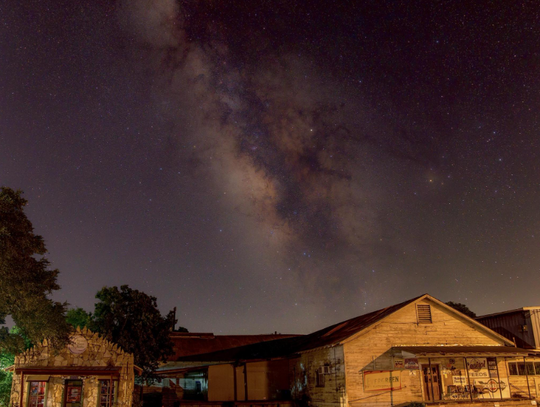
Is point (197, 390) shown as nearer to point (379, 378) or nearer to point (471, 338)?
point (379, 378)

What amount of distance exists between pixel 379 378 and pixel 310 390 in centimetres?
474

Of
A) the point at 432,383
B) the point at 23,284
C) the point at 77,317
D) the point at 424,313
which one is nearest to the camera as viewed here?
the point at 23,284

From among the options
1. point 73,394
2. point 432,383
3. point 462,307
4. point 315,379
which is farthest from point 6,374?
point 462,307

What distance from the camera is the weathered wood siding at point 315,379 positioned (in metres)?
25.7

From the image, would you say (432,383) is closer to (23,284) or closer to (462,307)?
(23,284)

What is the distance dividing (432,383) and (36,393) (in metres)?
20.6

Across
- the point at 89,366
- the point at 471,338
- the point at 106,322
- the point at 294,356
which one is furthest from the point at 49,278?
the point at 471,338

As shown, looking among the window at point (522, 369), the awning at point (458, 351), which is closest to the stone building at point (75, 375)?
the awning at point (458, 351)

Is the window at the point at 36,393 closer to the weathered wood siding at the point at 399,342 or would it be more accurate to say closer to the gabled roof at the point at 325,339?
the gabled roof at the point at 325,339

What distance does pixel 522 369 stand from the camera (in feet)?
94.2

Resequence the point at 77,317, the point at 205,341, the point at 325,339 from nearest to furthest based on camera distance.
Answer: the point at 325,339
the point at 77,317
the point at 205,341

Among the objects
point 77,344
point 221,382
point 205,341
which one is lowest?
point 221,382

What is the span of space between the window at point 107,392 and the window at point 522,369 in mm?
22379

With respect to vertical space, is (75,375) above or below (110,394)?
above
